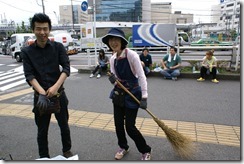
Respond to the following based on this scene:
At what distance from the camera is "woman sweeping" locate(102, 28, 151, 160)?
251cm

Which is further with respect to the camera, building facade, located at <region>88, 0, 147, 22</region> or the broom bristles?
building facade, located at <region>88, 0, 147, 22</region>

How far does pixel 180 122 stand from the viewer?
3916 mm

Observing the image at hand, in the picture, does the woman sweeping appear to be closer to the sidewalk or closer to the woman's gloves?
the woman's gloves

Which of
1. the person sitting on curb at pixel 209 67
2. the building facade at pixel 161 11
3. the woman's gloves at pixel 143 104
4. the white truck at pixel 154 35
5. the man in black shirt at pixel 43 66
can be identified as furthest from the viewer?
the building facade at pixel 161 11

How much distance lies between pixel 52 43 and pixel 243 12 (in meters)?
5.52

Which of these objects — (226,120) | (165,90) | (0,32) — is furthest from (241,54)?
(0,32)

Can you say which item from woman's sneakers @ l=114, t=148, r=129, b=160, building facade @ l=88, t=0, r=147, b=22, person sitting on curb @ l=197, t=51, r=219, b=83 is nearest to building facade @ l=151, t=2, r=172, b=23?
building facade @ l=88, t=0, r=147, b=22

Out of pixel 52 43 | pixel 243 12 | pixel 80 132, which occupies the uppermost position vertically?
pixel 243 12

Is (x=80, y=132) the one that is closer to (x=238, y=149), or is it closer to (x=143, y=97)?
(x=143, y=97)

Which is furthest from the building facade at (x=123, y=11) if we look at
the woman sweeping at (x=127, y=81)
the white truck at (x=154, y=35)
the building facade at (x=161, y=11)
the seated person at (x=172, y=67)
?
the woman sweeping at (x=127, y=81)

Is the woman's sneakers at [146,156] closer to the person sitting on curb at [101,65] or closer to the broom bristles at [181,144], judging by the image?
the broom bristles at [181,144]

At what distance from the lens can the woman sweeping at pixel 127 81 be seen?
8.24ft

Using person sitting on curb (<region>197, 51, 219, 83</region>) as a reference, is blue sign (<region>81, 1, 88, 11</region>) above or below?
above

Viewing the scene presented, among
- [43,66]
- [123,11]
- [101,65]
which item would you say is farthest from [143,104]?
[123,11]
